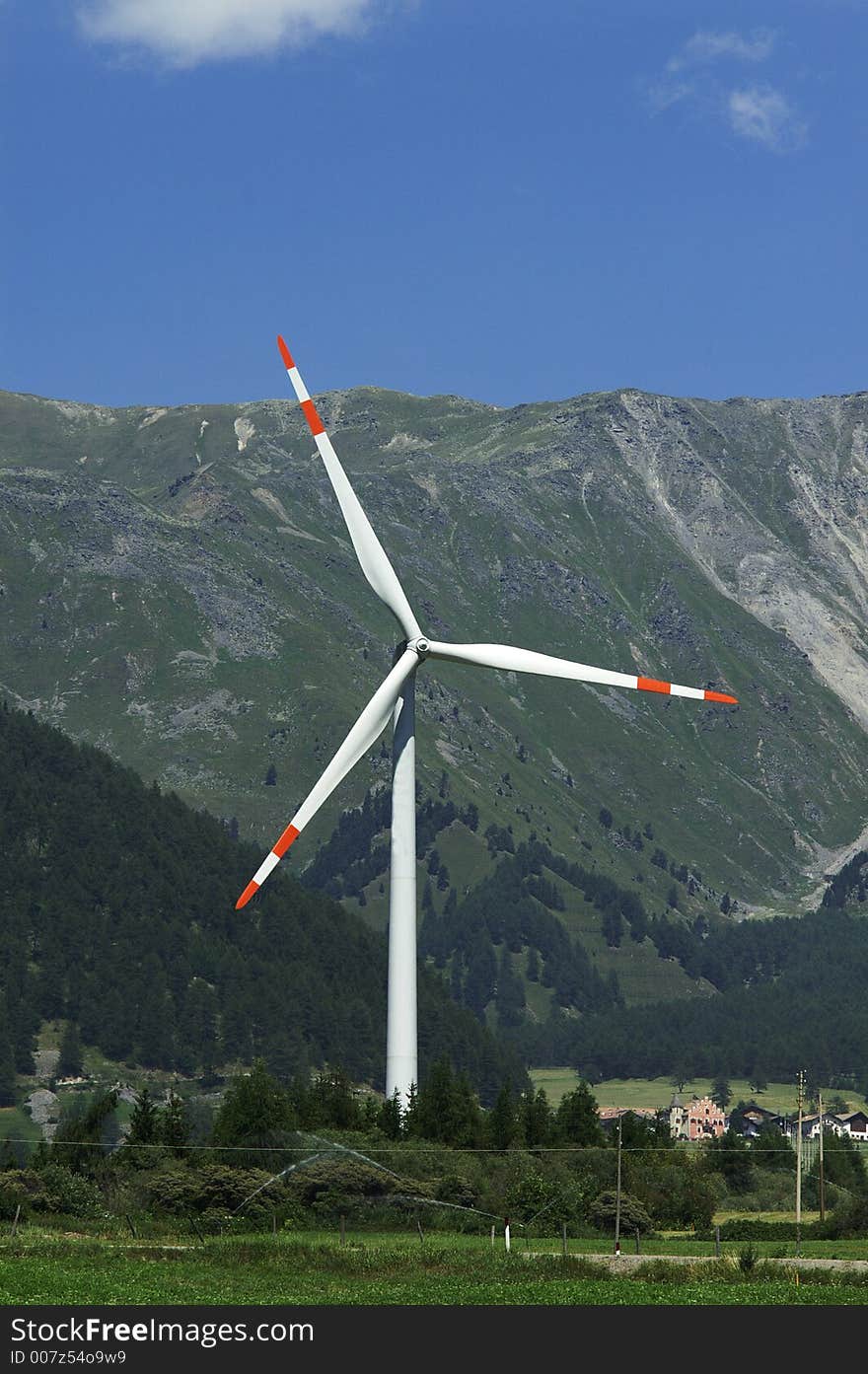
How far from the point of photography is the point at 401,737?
152m

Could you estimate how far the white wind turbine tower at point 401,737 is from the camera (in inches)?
5807

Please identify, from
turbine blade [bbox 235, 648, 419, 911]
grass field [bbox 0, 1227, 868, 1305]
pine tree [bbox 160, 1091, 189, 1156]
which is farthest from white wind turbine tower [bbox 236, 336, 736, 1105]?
grass field [bbox 0, 1227, 868, 1305]

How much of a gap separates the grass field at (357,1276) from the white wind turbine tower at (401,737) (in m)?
39.2

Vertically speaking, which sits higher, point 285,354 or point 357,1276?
point 285,354

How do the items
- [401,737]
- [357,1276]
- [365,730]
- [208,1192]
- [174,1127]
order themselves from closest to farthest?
[357,1276] → [208,1192] → [365,730] → [401,737] → [174,1127]

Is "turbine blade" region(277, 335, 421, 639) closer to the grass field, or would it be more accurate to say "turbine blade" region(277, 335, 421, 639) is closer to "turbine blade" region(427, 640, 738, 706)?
"turbine blade" region(427, 640, 738, 706)

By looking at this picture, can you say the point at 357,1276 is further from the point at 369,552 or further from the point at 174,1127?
the point at 174,1127

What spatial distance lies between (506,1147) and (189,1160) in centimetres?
3414

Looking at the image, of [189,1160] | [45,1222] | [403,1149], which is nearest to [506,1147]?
[403,1149]

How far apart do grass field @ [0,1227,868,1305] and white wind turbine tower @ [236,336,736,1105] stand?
39182mm

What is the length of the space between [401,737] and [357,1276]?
69.5 m

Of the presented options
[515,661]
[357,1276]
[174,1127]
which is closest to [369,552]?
[515,661]

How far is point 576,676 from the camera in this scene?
15762 centimetres

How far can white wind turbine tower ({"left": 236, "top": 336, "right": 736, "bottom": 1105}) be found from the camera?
484ft
